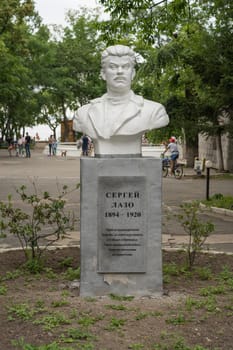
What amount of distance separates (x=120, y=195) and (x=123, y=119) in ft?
2.72

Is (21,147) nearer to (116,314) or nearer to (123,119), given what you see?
(123,119)

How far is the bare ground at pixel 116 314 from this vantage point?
17.5 ft

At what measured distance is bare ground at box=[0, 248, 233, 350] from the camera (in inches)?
210

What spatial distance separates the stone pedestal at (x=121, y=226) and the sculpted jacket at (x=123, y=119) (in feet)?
1.04

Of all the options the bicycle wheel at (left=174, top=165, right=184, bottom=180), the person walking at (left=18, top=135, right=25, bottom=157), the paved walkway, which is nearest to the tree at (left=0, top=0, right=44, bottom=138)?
the person walking at (left=18, top=135, right=25, bottom=157)

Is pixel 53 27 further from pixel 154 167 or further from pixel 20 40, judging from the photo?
pixel 154 167

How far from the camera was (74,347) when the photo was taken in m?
5.17

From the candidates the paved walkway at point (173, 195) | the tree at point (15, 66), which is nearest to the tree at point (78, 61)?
the tree at point (15, 66)

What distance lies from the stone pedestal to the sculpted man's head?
0.82 meters

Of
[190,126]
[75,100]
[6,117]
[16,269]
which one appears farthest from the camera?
[75,100]

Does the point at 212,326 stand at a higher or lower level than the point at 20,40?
lower

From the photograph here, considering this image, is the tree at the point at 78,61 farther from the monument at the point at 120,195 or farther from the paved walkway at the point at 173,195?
the monument at the point at 120,195

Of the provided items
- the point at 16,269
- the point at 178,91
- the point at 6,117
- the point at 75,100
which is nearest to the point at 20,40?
the point at 178,91

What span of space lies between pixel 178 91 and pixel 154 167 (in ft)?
79.4
